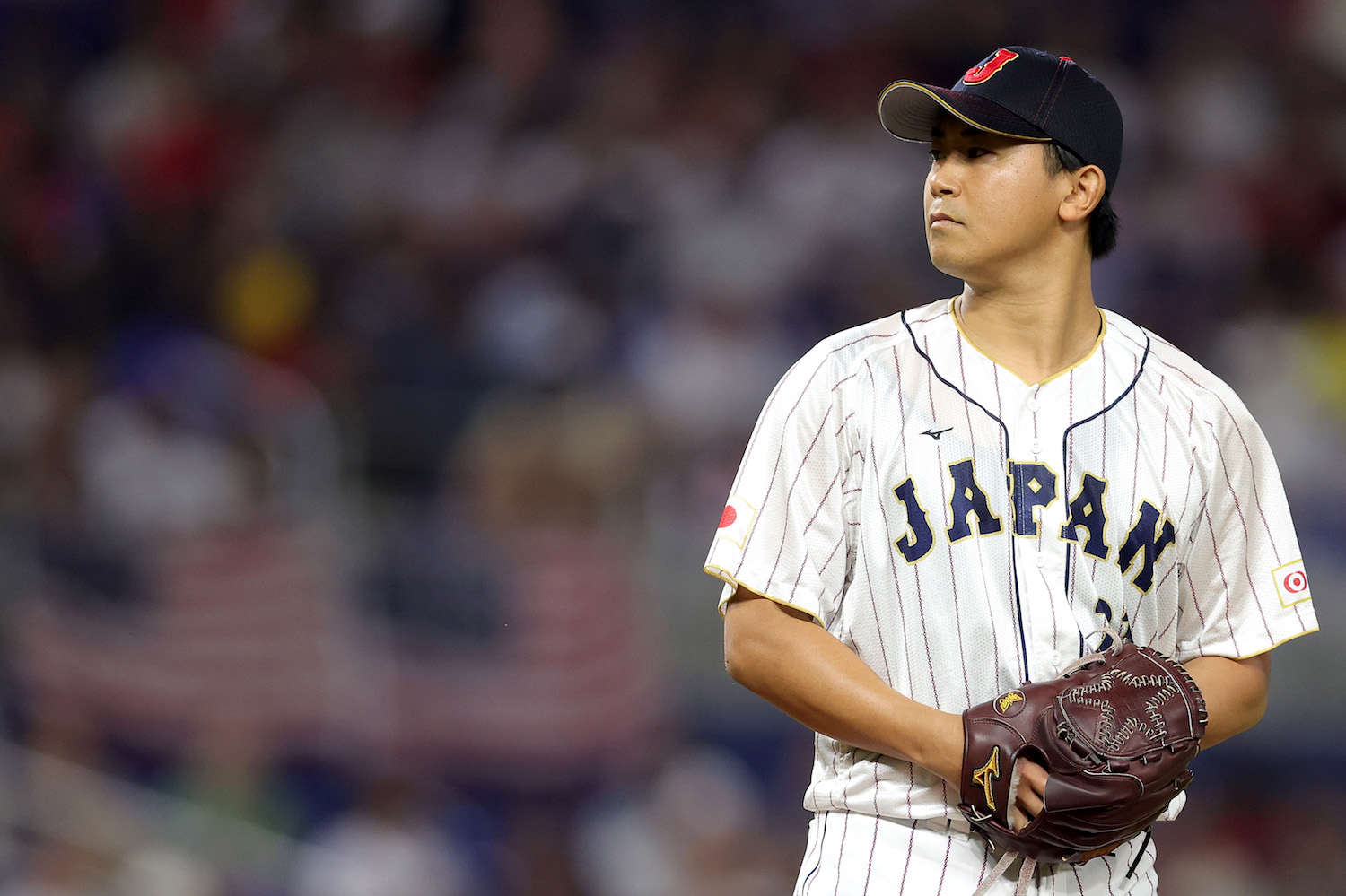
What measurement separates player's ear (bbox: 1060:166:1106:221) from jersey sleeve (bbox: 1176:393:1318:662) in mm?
357

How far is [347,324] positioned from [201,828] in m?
→ 2.42

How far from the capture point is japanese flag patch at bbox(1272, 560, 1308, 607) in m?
2.11

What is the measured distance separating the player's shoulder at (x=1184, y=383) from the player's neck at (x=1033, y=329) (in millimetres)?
93

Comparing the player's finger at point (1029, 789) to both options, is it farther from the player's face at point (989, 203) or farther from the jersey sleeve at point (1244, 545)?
the player's face at point (989, 203)

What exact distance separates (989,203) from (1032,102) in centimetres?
15

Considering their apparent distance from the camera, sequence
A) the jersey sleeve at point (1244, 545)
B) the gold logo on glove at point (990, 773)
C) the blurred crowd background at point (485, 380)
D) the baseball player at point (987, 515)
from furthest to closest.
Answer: the blurred crowd background at point (485, 380) → the jersey sleeve at point (1244, 545) → the baseball player at point (987, 515) → the gold logo on glove at point (990, 773)

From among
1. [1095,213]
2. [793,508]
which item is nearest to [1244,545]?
[1095,213]

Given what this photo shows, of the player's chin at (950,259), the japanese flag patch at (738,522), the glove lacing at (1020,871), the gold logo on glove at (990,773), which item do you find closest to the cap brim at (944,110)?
the player's chin at (950,259)

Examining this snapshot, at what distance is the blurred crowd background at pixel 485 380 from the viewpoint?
18.2 ft

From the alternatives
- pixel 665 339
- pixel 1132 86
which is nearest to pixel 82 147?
pixel 665 339

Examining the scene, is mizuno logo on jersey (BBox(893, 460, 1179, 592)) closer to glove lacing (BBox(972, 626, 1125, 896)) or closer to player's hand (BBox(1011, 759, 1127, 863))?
glove lacing (BBox(972, 626, 1125, 896))

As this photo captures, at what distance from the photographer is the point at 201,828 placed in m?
5.56

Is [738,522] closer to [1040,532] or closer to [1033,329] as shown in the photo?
[1040,532]

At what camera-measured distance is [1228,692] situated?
208 cm
